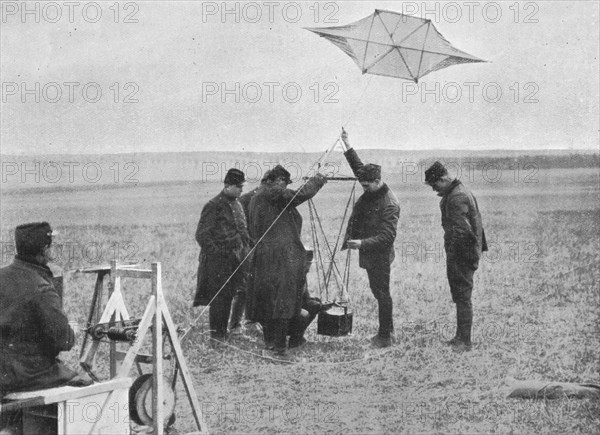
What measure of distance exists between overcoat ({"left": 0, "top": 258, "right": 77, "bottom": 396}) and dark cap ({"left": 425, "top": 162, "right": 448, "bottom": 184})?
342 centimetres

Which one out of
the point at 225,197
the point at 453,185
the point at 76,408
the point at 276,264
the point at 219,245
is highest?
the point at 453,185

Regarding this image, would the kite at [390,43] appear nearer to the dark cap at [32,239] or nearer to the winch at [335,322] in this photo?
the winch at [335,322]

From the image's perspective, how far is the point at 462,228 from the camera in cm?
622

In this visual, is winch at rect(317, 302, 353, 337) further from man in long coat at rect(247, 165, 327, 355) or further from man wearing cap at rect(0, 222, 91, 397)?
man wearing cap at rect(0, 222, 91, 397)

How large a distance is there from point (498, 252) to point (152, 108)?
348cm

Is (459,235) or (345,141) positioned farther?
(459,235)

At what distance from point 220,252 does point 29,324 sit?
2509 millimetres

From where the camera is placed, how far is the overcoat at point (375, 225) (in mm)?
6285

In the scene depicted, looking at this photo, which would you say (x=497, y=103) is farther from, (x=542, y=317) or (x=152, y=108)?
(x=152, y=108)

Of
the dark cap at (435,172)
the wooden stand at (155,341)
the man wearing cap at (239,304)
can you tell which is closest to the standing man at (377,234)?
the dark cap at (435,172)

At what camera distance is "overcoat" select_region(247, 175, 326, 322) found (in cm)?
634

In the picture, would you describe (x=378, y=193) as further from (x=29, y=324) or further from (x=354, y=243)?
(x=29, y=324)

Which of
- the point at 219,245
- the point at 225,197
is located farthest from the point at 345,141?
the point at 219,245

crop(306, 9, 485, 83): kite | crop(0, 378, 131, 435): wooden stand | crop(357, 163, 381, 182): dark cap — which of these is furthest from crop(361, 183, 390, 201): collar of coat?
crop(0, 378, 131, 435): wooden stand
